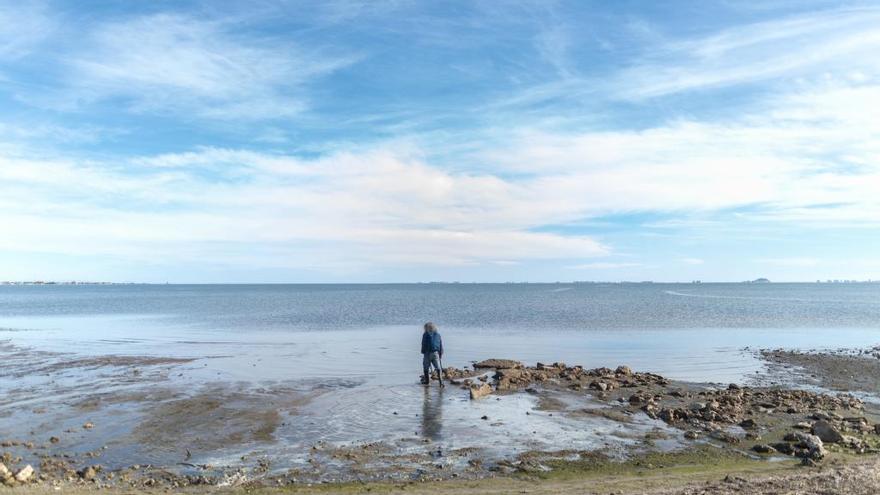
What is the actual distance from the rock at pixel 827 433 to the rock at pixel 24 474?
1791 cm

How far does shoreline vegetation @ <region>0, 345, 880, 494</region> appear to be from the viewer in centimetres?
1201

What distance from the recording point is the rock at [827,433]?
1502cm

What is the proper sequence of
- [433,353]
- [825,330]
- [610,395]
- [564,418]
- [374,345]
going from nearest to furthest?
[564,418] < [610,395] < [433,353] < [374,345] < [825,330]

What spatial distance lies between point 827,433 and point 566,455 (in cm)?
671

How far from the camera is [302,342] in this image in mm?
42531

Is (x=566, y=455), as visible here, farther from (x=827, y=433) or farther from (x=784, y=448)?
(x=827, y=433)

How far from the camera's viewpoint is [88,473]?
1272cm

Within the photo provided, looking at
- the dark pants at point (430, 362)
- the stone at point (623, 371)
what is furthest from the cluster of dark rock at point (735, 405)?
the dark pants at point (430, 362)

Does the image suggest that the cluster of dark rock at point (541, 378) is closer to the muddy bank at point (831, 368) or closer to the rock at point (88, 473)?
the muddy bank at point (831, 368)

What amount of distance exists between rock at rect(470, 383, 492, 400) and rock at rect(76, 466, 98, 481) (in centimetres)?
1206

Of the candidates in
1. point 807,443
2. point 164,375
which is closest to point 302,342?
point 164,375

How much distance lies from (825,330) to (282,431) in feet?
176

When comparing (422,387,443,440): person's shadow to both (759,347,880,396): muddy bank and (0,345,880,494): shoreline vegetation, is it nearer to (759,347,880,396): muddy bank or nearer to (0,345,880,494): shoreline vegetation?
(0,345,880,494): shoreline vegetation

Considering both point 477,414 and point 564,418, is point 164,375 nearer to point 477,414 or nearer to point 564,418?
point 477,414
